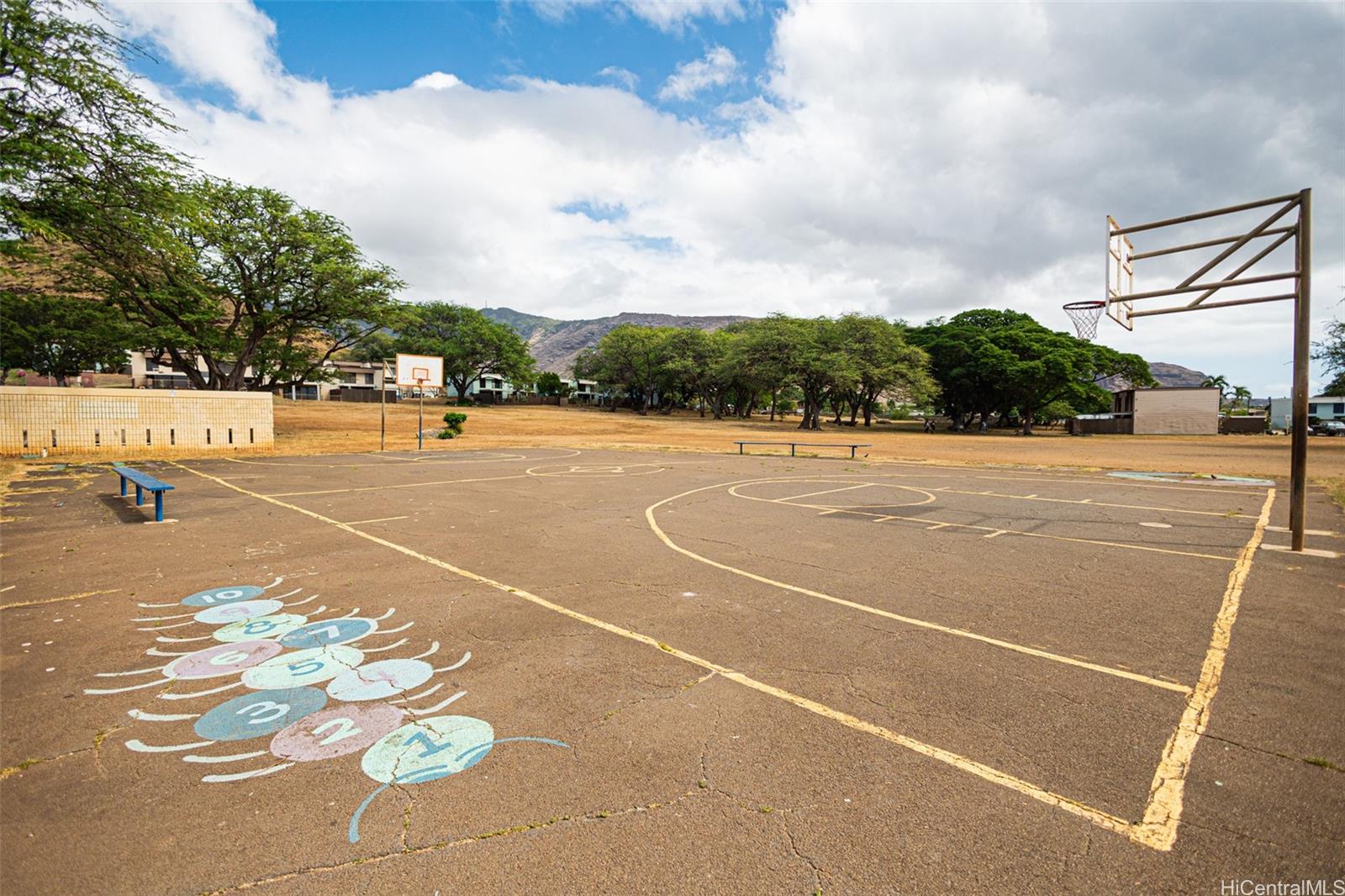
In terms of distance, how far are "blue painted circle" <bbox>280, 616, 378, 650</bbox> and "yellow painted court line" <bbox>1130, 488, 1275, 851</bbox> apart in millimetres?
5479

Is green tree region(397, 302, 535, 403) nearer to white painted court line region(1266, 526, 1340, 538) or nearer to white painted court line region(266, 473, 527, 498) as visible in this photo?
white painted court line region(266, 473, 527, 498)

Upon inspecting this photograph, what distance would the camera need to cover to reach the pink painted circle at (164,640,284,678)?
4.41 metres

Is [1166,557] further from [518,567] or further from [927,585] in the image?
[518,567]

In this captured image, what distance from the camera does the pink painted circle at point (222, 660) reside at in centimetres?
441

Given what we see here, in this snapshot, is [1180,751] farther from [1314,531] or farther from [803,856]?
[1314,531]

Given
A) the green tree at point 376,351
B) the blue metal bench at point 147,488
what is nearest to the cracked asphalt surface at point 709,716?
the blue metal bench at point 147,488

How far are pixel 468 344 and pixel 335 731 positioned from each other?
81649 mm

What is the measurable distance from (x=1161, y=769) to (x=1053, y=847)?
1.17 m

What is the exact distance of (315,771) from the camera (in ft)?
10.6

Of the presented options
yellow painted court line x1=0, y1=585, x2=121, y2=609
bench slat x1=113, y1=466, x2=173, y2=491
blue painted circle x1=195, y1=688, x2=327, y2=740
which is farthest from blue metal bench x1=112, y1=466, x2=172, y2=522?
blue painted circle x1=195, y1=688, x2=327, y2=740

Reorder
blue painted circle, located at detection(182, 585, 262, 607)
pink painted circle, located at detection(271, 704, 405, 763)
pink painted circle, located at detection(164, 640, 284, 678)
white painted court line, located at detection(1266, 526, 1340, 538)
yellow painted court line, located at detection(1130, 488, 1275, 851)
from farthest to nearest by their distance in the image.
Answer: white painted court line, located at detection(1266, 526, 1340, 538) → blue painted circle, located at detection(182, 585, 262, 607) → pink painted circle, located at detection(164, 640, 284, 678) → pink painted circle, located at detection(271, 704, 405, 763) → yellow painted court line, located at detection(1130, 488, 1275, 851)

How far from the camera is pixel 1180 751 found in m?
3.51

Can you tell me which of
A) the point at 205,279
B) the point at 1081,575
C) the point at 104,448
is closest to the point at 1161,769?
the point at 1081,575

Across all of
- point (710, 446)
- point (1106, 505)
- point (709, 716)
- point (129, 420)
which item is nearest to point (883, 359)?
point (710, 446)
